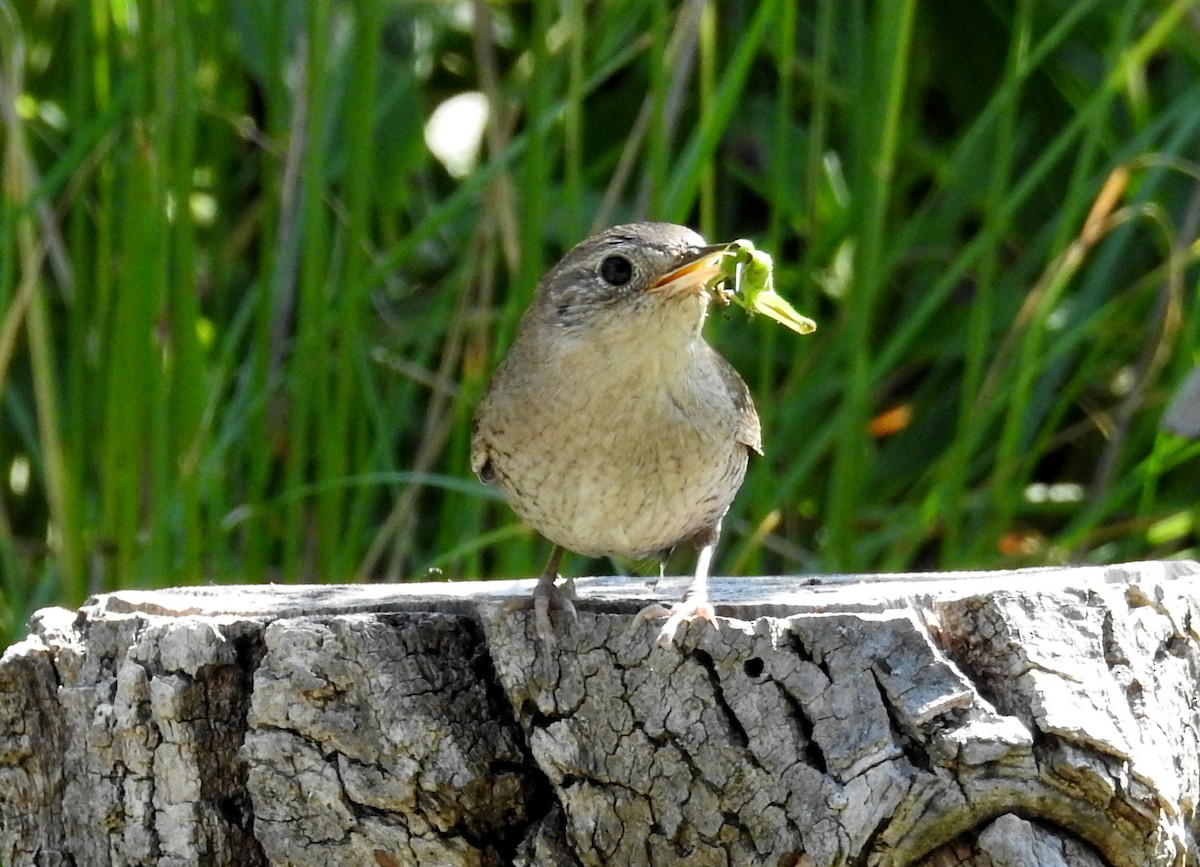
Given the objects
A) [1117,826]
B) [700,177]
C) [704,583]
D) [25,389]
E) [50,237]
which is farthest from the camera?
[25,389]

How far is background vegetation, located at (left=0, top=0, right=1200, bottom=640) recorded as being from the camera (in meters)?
3.86

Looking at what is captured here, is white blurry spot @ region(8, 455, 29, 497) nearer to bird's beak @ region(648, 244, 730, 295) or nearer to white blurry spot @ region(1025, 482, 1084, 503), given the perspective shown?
bird's beak @ region(648, 244, 730, 295)

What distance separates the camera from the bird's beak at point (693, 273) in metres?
3.05

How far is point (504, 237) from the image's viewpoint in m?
4.27

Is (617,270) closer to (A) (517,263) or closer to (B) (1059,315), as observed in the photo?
(A) (517,263)

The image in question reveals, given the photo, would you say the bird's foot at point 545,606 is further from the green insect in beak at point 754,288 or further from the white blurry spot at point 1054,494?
the white blurry spot at point 1054,494

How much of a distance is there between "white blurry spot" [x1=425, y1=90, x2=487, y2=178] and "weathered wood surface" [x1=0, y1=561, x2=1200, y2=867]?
2631 mm

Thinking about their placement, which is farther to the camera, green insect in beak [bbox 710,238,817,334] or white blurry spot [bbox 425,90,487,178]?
white blurry spot [bbox 425,90,487,178]

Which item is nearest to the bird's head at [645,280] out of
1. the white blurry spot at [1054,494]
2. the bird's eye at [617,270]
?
the bird's eye at [617,270]

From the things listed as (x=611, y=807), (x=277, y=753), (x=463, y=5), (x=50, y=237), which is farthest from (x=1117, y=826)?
(x=463, y=5)

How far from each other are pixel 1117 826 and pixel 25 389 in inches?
145

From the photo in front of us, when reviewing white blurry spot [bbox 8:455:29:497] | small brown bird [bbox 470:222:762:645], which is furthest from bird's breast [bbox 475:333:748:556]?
white blurry spot [bbox 8:455:29:497]

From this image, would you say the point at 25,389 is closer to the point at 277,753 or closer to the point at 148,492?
the point at 148,492

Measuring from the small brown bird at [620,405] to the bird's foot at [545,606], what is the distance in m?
0.22
